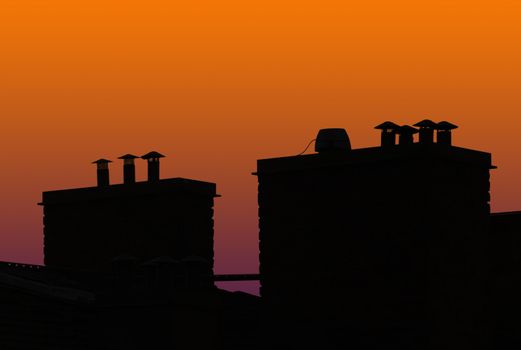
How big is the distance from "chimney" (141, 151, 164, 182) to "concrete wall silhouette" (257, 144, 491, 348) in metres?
4.42

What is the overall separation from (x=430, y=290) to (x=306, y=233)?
11.9 ft

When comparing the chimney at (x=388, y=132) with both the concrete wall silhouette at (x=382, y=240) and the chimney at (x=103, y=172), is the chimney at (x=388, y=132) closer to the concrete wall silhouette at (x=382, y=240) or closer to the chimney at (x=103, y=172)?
the concrete wall silhouette at (x=382, y=240)

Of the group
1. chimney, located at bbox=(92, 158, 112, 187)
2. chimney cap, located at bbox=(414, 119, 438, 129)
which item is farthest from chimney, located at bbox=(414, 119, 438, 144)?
chimney, located at bbox=(92, 158, 112, 187)

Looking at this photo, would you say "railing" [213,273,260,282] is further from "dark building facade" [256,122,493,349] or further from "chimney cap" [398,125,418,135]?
"chimney cap" [398,125,418,135]

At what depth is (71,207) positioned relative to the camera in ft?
126

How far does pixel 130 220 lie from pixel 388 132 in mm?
8606

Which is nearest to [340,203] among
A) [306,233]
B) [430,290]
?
[306,233]

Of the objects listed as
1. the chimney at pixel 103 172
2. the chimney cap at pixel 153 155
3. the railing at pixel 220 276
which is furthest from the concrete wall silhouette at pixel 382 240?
the chimney at pixel 103 172

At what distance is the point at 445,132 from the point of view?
105 ft

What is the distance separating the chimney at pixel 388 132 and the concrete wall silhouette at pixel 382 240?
3.04 ft

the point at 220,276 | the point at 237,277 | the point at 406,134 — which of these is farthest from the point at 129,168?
the point at 406,134

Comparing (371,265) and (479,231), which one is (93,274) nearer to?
(371,265)

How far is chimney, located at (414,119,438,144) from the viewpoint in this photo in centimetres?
3158

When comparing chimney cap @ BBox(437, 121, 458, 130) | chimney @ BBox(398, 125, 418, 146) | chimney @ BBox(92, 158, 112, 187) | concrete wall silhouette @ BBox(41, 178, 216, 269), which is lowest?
concrete wall silhouette @ BBox(41, 178, 216, 269)
